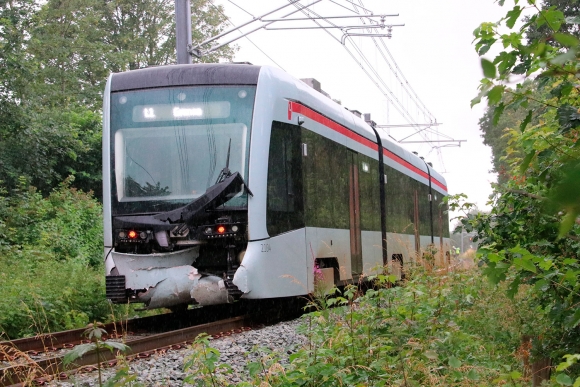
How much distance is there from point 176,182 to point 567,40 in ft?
25.4

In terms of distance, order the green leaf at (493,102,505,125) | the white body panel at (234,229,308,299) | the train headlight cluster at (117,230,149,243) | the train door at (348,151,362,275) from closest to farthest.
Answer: the green leaf at (493,102,505,125) → the white body panel at (234,229,308,299) → the train headlight cluster at (117,230,149,243) → the train door at (348,151,362,275)

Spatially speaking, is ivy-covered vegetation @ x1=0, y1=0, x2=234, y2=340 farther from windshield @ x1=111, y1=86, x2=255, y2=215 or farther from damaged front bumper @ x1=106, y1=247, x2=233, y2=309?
windshield @ x1=111, y1=86, x2=255, y2=215

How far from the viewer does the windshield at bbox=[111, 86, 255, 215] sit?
328 inches

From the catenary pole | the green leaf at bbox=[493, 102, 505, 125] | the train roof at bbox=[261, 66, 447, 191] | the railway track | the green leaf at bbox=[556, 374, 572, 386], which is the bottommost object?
the railway track

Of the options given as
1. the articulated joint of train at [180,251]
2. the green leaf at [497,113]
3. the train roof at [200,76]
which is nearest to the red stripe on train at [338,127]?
the train roof at [200,76]

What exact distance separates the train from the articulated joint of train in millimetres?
12

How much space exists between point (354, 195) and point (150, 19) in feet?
85.0

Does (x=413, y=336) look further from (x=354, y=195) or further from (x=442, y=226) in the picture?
(x=442, y=226)

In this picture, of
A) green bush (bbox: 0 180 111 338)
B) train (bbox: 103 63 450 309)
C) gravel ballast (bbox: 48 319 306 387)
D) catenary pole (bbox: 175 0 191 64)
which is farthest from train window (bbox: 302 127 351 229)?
catenary pole (bbox: 175 0 191 64)

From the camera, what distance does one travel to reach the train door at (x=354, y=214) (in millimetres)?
11062

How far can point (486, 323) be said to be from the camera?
6.96 m

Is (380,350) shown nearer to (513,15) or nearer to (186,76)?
(513,15)

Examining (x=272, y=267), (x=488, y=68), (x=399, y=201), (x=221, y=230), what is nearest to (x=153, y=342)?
(x=221, y=230)

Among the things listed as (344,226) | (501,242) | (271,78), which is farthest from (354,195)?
(501,242)
